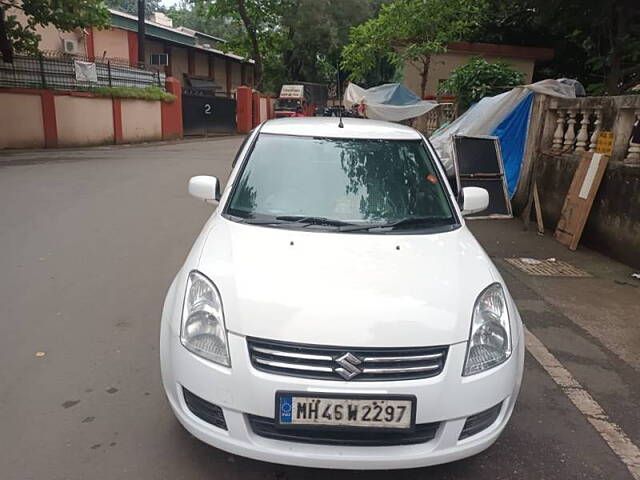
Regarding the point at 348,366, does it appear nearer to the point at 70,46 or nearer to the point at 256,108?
the point at 70,46

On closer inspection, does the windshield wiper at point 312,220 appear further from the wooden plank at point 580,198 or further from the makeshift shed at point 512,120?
the makeshift shed at point 512,120

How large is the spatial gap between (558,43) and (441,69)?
383 cm

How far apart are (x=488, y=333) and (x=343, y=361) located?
706 mm

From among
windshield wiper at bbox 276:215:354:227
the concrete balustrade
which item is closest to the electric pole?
the concrete balustrade

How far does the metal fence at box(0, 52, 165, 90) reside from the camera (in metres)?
15.2

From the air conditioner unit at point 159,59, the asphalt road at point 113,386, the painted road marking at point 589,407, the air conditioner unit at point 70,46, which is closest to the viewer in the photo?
the asphalt road at point 113,386

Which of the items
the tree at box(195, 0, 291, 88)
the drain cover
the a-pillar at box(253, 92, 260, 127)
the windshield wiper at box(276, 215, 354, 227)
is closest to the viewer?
the windshield wiper at box(276, 215, 354, 227)

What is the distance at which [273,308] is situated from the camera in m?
2.25

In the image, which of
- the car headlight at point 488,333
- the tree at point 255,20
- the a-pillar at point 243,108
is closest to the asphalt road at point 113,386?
the car headlight at point 488,333

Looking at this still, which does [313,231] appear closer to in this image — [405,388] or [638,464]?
[405,388]

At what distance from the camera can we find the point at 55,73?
16141 mm

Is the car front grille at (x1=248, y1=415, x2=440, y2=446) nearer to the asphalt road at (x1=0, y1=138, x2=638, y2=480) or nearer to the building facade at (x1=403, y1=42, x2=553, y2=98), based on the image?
the asphalt road at (x1=0, y1=138, x2=638, y2=480)

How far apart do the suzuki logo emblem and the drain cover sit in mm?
4114

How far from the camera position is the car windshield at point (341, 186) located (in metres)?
3.12
